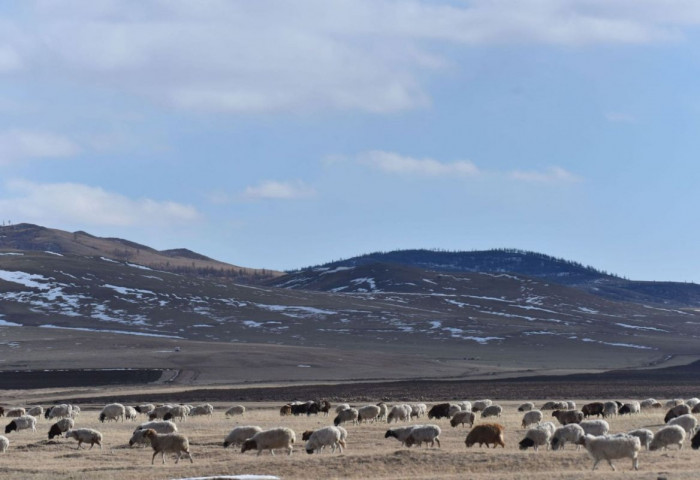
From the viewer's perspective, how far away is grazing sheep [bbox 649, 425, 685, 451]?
26031mm

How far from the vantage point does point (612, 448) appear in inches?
898

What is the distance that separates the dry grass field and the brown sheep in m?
0.31

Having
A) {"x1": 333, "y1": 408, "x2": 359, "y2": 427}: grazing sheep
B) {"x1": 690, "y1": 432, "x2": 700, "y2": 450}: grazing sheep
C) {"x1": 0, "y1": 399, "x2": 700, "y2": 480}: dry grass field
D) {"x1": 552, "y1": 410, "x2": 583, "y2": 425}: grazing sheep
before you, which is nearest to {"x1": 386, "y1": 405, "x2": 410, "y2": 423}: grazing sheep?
{"x1": 333, "y1": 408, "x2": 359, "y2": 427}: grazing sheep

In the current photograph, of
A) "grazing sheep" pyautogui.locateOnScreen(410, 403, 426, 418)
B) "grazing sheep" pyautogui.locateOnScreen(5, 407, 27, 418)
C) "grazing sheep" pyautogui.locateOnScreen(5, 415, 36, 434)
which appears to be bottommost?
"grazing sheep" pyautogui.locateOnScreen(5, 407, 27, 418)

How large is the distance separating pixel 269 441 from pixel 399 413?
11.2 metres

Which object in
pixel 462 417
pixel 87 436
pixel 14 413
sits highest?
pixel 462 417

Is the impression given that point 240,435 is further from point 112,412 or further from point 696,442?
point 112,412

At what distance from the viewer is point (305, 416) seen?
41.6 meters

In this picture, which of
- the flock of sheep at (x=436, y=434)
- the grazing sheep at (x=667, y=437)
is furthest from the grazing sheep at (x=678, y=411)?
the grazing sheep at (x=667, y=437)

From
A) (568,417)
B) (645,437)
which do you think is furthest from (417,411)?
(645,437)

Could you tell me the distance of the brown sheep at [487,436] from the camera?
90.0 feet

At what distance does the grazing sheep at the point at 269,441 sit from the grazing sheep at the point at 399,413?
10710mm

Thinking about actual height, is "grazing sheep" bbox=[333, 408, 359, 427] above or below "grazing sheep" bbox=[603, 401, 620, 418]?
below

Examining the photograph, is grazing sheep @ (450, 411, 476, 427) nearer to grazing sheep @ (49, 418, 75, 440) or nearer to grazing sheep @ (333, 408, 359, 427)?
grazing sheep @ (333, 408, 359, 427)
